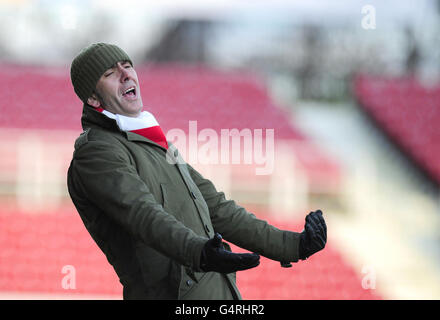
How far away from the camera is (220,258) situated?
94cm

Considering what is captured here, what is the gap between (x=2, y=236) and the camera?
4887 mm

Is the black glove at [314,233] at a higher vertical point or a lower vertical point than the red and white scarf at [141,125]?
lower

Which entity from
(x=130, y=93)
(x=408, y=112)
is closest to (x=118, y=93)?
(x=130, y=93)

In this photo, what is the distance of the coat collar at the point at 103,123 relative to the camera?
1131mm

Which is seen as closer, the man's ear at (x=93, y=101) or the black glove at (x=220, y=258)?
the black glove at (x=220, y=258)

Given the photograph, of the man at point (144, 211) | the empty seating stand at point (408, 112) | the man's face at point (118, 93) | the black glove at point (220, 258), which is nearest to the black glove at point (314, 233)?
the man at point (144, 211)

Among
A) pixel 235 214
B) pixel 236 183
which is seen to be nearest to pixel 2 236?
pixel 236 183

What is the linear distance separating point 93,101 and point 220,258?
17.1 inches

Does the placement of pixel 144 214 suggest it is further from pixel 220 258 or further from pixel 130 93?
pixel 130 93

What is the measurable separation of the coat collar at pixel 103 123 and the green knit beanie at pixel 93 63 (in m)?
0.04

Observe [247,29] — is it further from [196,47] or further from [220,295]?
[220,295]

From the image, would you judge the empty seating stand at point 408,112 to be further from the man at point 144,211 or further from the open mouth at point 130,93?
the open mouth at point 130,93

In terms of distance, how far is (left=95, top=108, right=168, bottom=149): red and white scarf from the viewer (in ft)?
3.74

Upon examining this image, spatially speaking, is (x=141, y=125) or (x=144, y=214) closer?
(x=144, y=214)
